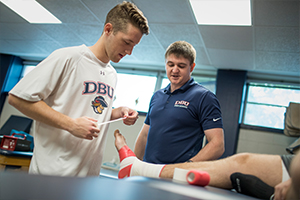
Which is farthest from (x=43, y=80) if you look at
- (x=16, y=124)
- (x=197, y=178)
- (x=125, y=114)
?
(x=16, y=124)

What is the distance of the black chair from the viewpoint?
19.7ft

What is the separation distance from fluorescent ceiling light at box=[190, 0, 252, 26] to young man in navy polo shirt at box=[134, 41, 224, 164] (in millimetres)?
1513

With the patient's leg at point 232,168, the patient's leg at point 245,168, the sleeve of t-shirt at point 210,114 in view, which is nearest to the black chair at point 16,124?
the sleeve of t-shirt at point 210,114

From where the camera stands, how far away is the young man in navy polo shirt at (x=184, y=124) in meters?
1.50

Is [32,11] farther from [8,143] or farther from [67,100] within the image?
[67,100]

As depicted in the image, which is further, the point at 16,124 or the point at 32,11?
the point at 16,124

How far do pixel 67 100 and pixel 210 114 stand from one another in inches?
33.5

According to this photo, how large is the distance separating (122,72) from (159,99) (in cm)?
455

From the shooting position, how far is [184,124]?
1583 mm

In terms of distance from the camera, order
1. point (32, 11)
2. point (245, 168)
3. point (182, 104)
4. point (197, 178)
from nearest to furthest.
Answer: point (197, 178)
point (245, 168)
point (182, 104)
point (32, 11)

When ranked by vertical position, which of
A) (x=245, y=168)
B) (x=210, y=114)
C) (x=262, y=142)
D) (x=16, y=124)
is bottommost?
(x=16, y=124)

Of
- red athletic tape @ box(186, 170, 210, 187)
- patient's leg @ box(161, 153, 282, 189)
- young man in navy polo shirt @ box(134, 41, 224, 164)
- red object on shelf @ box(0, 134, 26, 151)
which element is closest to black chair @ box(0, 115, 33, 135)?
red object on shelf @ box(0, 134, 26, 151)

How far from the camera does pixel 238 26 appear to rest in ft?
11.1

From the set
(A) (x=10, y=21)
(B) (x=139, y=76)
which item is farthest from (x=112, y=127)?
(A) (x=10, y=21)
